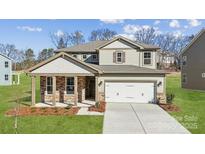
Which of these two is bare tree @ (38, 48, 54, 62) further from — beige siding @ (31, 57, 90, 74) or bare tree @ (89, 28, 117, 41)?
beige siding @ (31, 57, 90, 74)

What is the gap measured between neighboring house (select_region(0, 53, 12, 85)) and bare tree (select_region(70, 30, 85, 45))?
463 inches

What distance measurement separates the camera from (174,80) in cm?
4684

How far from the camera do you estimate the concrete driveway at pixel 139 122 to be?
12359 millimetres

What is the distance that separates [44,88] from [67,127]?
10125mm

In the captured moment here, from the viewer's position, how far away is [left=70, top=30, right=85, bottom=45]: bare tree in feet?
151

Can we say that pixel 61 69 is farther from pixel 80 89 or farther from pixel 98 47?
pixel 98 47

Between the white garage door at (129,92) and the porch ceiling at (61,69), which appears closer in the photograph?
the porch ceiling at (61,69)

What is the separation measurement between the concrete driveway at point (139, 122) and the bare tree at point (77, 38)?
2934 centimetres

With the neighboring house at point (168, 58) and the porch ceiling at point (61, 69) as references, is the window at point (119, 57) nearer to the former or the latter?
the porch ceiling at point (61, 69)

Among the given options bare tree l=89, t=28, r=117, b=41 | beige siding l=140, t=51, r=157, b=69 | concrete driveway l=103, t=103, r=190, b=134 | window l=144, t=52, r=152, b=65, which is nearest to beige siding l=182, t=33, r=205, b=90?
beige siding l=140, t=51, r=157, b=69

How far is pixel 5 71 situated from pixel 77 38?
13.6 metres

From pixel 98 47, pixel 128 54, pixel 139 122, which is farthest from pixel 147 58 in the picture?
pixel 139 122

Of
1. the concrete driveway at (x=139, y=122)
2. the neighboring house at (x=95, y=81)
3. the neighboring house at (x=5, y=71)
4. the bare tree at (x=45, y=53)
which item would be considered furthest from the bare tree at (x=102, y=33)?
the concrete driveway at (x=139, y=122)
